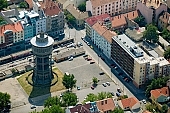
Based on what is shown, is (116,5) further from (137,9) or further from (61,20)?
(61,20)

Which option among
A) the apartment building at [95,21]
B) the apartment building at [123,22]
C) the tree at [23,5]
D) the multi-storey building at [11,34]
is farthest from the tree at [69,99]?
the tree at [23,5]

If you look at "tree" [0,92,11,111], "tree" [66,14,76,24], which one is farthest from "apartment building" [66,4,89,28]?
"tree" [0,92,11,111]

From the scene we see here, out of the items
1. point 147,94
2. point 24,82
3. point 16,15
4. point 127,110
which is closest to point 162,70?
point 147,94

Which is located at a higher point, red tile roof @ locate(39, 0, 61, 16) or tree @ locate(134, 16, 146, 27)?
red tile roof @ locate(39, 0, 61, 16)

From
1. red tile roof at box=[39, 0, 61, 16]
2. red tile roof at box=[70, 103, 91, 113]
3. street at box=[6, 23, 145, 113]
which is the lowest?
street at box=[6, 23, 145, 113]

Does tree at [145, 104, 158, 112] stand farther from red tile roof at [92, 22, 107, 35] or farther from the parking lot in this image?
red tile roof at [92, 22, 107, 35]

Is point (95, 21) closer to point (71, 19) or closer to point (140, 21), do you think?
point (71, 19)

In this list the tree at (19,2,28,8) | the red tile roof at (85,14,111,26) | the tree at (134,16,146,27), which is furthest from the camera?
the tree at (19,2,28,8)
